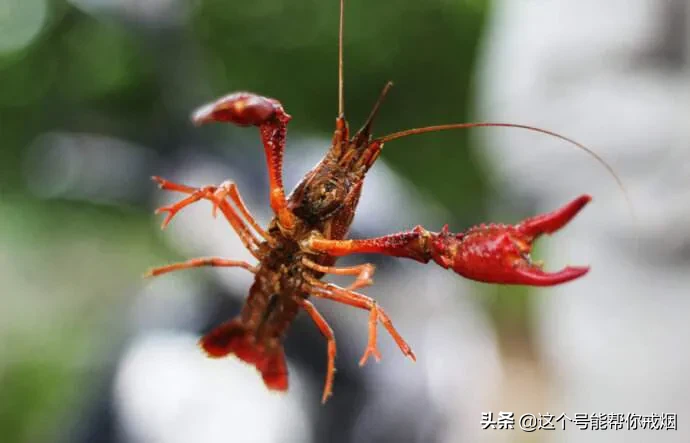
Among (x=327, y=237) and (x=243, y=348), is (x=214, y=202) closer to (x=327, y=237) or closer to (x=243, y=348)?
(x=327, y=237)

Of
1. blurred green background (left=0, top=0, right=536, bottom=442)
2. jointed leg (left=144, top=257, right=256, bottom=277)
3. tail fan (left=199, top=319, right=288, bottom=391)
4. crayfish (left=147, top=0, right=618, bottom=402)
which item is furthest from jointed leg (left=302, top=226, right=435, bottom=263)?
blurred green background (left=0, top=0, right=536, bottom=442)

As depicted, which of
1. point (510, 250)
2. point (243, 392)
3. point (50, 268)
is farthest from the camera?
point (50, 268)

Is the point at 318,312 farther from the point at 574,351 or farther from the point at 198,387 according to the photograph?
the point at 574,351

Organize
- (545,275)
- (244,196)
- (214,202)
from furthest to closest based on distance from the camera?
(244,196) < (214,202) < (545,275)

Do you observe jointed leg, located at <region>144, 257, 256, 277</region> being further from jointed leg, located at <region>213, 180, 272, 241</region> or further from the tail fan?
the tail fan

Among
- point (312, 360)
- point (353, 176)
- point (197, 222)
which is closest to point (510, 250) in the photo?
point (353, 176)

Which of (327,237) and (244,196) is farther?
(244,196)

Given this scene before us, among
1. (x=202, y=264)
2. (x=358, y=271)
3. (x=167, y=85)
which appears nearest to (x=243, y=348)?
(x=202, y=264)
